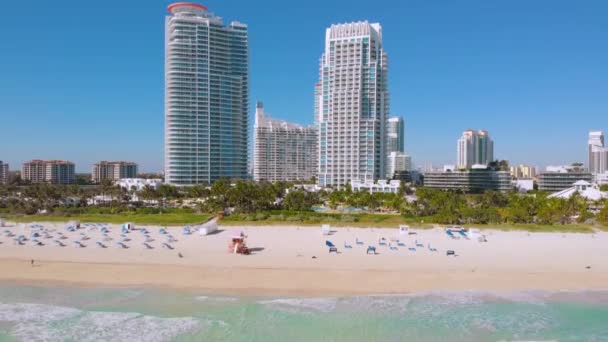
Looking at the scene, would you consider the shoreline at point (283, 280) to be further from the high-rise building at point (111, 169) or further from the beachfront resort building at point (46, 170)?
the high-rise building at point (111, 169)

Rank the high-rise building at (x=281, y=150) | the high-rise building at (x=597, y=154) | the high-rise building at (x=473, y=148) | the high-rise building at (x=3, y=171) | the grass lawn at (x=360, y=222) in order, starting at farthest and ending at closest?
1. the high-rise building at (x=473, y=148)
2. the high-rise building at (x=3, y=171)
3. the high-rise building at (x=597, y=154)
4. the high-rise building at (x=281, y=150)
5. the grass lawn at (x=360, y=222)

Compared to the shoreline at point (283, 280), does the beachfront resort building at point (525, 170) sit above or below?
above

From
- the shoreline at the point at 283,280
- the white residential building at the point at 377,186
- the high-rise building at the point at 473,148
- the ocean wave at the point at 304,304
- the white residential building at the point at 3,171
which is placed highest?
the high-rise building at the point at 473,148

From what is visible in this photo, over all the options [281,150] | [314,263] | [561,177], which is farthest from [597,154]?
[314,263]

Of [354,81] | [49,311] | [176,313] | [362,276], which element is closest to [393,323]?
[362,276]

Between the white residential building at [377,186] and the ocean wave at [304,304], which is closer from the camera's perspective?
the ocean wave at [304,304]

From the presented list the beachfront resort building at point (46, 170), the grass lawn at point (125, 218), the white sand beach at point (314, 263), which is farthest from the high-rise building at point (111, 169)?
the white sand beach at point (314, 263)

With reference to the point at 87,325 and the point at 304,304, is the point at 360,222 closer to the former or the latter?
the point at 304,304
